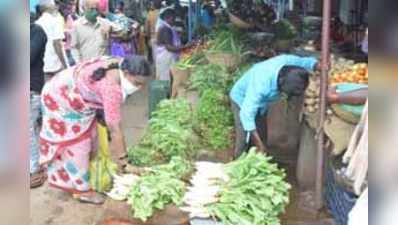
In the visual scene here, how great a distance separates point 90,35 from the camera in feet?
23.7

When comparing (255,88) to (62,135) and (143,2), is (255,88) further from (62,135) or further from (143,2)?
(143,2)

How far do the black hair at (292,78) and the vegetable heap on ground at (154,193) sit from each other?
3.60 ft

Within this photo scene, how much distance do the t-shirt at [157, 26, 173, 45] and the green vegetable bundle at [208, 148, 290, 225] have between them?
15.2ft

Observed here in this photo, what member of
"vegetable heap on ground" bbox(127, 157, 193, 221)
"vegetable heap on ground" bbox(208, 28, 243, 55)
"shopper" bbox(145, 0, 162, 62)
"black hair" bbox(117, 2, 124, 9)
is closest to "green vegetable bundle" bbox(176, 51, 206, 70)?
"vegetable heap on ground" bbox(208, 28, 243, 55)

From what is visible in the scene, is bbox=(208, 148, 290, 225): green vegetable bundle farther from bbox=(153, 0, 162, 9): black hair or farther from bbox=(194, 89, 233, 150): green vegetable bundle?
bbox=(153, 0, 162, 9): black hair

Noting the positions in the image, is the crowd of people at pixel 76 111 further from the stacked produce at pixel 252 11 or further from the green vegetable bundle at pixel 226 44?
the stacked produce at pixel 252 11

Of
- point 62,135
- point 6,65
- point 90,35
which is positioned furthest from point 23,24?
point 90,35

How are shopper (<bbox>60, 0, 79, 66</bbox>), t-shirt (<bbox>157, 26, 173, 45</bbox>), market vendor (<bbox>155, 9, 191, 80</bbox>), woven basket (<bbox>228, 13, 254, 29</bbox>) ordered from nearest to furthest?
woven basket (<bbox>228, 13, 254, 29</bbox>)
market vendor (<bbox>155, 9, 191, 80</bbox>)
t-shirt (<bbox>157, 26, 173, 45</bbox>)
shopper (<bbox>60, 0, 79, 66</bbox>)

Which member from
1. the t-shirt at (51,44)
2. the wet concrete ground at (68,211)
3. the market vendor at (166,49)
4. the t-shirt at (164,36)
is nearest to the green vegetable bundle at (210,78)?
the wet concrete ground at (68,211)

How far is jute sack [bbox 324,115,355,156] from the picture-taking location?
4.00 metres

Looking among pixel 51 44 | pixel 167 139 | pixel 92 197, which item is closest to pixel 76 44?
pixel 51 44

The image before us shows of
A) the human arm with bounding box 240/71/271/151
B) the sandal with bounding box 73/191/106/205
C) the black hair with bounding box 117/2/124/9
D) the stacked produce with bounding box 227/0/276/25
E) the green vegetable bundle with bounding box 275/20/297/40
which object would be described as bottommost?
the sandal with bounding box 73/191/106/205

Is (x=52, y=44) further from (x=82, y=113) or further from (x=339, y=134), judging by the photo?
(x=339, y=134)

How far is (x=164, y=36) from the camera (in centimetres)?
798
